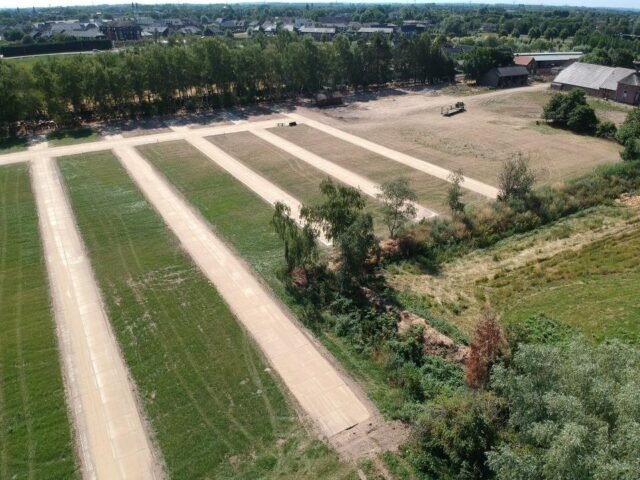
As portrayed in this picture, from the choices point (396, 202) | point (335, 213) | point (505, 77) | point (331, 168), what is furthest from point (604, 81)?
point (335, 213)

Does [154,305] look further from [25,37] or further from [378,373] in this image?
[25,37]

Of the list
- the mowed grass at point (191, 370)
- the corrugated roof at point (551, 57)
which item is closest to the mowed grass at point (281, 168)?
the mowed grass at point (191, 370)

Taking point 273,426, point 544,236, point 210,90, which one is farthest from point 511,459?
point 210,90

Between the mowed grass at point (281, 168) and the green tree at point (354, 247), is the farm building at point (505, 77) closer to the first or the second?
the mowed grass at point (281, 168)

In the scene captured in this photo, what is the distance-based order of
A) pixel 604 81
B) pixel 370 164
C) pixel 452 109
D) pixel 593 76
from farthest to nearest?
pixel 593 76, pixel 604 81, pixel 452 109, pixel 370 164

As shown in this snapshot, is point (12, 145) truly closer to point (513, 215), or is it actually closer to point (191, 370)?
point (191, 370)

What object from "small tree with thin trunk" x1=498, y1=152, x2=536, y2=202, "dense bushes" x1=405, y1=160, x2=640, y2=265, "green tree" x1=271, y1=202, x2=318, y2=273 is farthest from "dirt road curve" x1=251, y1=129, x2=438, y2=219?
"green tree" x1=271, y1=202, x2=318, y2=273

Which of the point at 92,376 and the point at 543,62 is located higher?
the point at 543,62

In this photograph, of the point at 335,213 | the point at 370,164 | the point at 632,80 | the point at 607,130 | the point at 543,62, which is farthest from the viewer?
the point at 543,62
